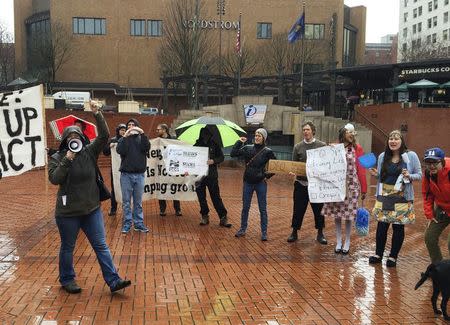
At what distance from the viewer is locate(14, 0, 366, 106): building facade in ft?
165

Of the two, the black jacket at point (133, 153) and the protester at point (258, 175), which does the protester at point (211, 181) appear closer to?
the protester at point (258, 175)

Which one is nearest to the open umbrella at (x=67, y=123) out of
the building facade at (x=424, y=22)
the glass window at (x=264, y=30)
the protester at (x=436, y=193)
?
the protester at (x=436, y=193)

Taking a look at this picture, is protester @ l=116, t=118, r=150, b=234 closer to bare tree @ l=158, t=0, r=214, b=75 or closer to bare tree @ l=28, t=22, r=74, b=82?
bare tree @ l=158, t=0, r=214, b=75

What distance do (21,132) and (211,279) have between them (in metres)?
4.12

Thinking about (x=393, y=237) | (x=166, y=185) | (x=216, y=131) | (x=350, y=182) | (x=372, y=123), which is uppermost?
(x=216, y=131)

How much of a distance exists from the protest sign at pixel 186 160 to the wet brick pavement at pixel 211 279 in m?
1.02

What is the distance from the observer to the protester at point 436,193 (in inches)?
226

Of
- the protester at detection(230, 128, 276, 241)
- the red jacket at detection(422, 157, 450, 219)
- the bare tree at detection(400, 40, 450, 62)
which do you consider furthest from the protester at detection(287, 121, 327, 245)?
the bare tree at detection(400, 40, 450, 62)

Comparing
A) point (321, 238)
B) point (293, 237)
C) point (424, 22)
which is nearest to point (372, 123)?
point (321, 238)

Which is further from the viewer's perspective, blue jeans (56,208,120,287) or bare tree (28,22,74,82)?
bare tree (28,22,74,82)

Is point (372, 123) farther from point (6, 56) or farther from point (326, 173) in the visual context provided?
point (6, 56)

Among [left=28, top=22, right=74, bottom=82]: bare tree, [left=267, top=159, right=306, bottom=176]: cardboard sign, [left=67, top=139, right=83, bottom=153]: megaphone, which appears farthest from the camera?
[left=28, top=22, right=74, bottom=82]: bare tree

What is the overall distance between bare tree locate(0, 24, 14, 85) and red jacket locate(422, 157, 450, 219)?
47.4 meters

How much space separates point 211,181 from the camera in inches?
361
